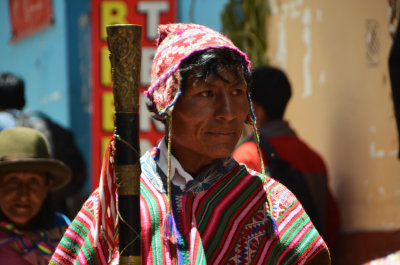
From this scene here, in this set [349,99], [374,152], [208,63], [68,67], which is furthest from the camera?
[68,67]

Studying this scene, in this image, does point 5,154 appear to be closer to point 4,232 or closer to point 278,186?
point 4,232

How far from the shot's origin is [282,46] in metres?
6.81

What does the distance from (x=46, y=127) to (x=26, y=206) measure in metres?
2.36

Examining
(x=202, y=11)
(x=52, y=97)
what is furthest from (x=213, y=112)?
(x=52, y=97)

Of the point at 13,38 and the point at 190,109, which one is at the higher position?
the point at 190,109

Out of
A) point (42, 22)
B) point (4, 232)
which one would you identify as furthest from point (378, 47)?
point (42, 22)

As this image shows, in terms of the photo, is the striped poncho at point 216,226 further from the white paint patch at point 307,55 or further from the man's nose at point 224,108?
the white paint patch at point 307,55

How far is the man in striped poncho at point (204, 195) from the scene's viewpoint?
3.10 m

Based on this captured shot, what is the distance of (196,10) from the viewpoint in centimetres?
856

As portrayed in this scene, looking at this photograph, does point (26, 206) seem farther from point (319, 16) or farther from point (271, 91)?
point (319, 16)

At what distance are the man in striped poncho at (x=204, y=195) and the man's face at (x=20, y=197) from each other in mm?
1271

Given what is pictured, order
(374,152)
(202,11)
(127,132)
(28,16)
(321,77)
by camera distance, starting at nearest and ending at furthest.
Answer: (127,132)
(374,152)
(321,77)
(202,11)
(28,16)

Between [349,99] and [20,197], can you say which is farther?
[349,99]

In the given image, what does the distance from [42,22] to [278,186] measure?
8627mm
